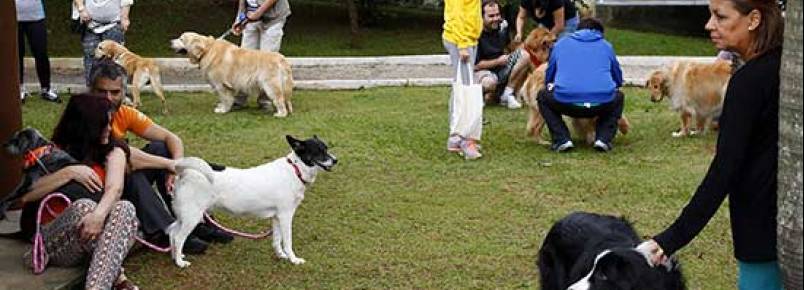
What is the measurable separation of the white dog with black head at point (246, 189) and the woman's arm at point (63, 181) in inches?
22.3

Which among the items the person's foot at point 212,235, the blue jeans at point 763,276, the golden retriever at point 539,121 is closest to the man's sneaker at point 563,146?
the golden retriever at point 539,121

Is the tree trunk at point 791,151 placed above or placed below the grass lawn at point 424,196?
above

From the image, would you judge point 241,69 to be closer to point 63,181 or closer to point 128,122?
point 128,122

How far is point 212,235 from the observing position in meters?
6.08

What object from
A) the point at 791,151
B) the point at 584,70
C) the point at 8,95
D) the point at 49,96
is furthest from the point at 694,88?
the point at 791,151

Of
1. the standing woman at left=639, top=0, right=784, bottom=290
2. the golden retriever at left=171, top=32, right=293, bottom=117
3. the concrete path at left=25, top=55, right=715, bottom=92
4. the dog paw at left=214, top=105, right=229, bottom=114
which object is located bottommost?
the concrete path at left=25, top=55, right=715, bottom=92

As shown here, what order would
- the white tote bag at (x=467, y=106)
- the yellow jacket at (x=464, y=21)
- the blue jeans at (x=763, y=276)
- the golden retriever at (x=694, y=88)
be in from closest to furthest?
the blue jeans at (x=763, y=276) → the yellow jacket at (x=464, y=21) → the white tote bag at (x=467, y=106) → the golden retriever at (x=694, y=88)

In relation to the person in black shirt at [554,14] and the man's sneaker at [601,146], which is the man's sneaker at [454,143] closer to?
the man's sneaker at [601,146]

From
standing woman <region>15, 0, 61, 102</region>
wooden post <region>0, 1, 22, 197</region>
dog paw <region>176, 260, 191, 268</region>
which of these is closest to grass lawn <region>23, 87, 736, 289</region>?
dog paw <region>176, 260, 191, 268</region>

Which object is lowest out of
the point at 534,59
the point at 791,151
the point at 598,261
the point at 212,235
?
the point at 534,59

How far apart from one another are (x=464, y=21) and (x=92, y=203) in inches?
160

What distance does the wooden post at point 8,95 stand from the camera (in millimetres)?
5934

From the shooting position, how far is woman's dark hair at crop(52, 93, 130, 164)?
4.87 meters

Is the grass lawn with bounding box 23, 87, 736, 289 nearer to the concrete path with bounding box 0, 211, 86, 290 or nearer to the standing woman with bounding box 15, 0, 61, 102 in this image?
the standing woman with bounding box 15, 0, 61, 102
